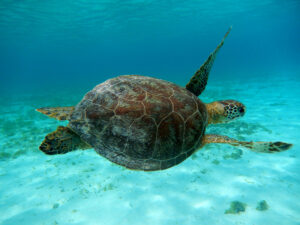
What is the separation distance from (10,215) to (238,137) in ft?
19.5

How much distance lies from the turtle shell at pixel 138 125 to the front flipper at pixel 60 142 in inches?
7.4

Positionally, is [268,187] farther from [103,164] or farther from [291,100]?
[291,100]

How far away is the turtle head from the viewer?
312 cm

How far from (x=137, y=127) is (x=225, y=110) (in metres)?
1.77

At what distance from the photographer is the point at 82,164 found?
4547 millimetres

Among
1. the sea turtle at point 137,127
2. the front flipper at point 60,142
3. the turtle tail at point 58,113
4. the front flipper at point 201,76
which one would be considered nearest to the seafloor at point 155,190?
the sea turtle at point 137,127

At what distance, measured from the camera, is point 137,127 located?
227 cm

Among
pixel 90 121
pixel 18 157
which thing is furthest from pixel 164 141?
pixel 18 157

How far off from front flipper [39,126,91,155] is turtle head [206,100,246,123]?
2.30 metres

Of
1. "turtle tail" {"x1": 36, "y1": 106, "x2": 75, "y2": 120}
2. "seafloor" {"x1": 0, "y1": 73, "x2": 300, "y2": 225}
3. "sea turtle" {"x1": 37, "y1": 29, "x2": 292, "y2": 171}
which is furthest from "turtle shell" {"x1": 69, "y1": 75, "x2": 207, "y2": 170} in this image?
"seafloor" {"x1": 0, "y1": 73, "x2": 300, "y2": 225}

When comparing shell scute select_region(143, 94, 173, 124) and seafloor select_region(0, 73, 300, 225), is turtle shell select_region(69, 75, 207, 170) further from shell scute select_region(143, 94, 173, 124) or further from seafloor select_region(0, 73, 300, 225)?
seafloor select_region(0, 73, 300, 225)

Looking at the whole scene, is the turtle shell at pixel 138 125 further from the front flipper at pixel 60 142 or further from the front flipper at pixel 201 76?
the front flipper at pixel 201 76

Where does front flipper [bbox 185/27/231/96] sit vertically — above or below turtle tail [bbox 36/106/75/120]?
above

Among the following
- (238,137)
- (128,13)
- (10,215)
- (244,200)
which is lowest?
(10,215)
